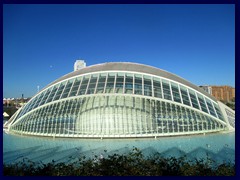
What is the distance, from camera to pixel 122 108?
25.0 meters

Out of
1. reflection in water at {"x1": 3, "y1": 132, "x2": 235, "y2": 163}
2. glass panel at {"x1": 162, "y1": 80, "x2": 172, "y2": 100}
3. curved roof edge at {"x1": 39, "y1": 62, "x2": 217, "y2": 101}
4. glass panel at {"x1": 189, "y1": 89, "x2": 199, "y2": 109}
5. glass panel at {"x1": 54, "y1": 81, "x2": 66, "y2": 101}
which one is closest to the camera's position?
reflection in water at {"x1": 3, "y1": 132, "x2": 235, "y2": 163}

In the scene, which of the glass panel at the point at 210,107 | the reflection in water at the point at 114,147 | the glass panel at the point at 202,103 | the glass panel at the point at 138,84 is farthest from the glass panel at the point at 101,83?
the glass panel at the point at 210,107

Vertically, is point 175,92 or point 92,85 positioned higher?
point 92,85

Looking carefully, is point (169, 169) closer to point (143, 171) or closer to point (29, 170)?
point (143, 171)

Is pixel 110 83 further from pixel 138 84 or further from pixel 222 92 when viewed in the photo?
pixel 222 92

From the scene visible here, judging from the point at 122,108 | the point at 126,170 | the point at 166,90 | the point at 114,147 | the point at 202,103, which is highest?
the point at 166,90

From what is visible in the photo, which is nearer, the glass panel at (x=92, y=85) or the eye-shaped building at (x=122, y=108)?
A: the eye-shaped building at (x=122, y=108)

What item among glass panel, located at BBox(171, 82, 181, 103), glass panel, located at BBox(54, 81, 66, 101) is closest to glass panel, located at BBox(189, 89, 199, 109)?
glass panel, located at BBox(171, 82, 181, 103)

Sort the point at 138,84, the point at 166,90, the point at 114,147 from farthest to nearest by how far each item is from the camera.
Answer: the point at 166,90, the point at 138,84, the point at 114,147

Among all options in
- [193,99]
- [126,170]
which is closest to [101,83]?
[193,99]

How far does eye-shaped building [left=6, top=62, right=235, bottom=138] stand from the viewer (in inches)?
920

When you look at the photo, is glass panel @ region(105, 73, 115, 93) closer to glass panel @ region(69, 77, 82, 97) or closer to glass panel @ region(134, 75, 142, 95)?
glass panel @ region(134, 75, 142, 95)

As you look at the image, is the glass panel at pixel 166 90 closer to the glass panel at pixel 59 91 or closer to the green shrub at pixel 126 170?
the glass panel at pixel 59 91

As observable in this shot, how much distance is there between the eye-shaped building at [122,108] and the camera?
2338cm
